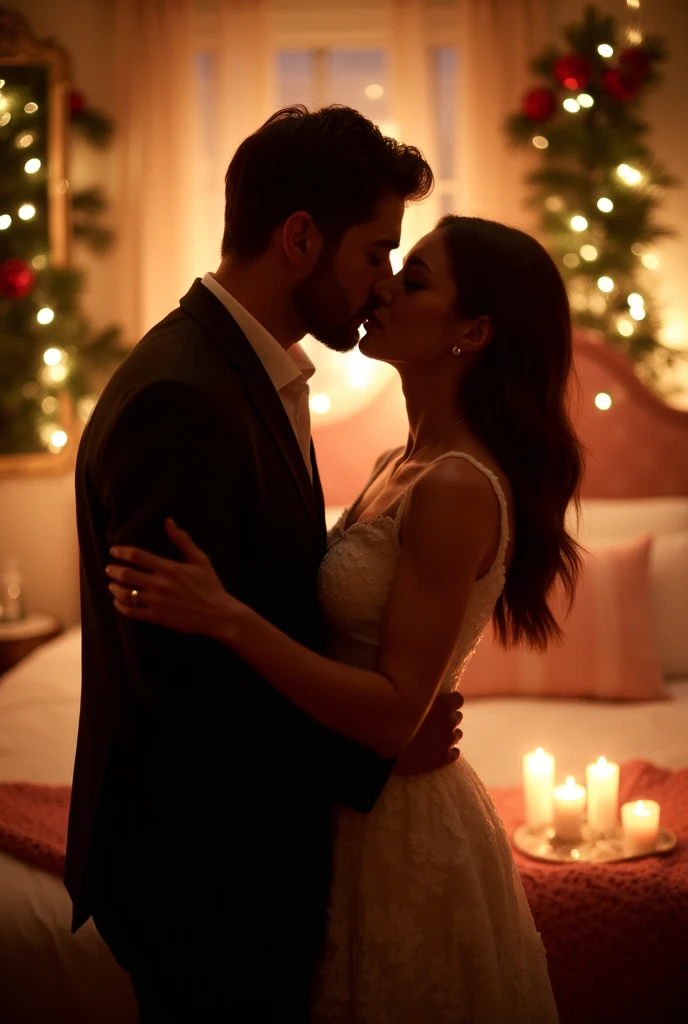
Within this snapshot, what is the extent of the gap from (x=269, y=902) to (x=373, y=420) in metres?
2.44

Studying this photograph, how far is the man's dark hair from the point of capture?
1511 millimetres

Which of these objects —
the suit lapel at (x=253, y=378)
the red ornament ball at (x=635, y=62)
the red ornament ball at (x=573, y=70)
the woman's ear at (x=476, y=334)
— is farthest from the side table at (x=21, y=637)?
the red ornament ball at (x=635, y=62)

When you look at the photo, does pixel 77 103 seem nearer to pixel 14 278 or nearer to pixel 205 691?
pixel 14 278

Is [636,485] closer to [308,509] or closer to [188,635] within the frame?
[308,509]

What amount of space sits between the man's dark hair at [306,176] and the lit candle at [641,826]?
1196 mm

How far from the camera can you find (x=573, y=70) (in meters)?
3.52

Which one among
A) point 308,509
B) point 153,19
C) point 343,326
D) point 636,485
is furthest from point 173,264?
point 308,509

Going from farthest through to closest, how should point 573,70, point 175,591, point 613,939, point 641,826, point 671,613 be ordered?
point 573,70 < point 671,613 < point 641,826 < point 613,939 < point 175,591

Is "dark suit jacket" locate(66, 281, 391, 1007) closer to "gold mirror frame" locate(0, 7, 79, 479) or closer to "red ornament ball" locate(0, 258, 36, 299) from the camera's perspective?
"red ornament ball" locate(0, 258, 36, 299)

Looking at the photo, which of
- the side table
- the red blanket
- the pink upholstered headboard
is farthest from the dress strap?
the side table

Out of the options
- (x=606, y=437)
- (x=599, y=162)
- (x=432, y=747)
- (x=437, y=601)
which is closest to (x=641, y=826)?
(x=432, y=747)

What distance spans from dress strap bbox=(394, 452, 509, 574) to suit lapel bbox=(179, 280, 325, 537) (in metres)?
0.13

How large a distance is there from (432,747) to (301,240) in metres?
0.78

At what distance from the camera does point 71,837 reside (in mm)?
1491
